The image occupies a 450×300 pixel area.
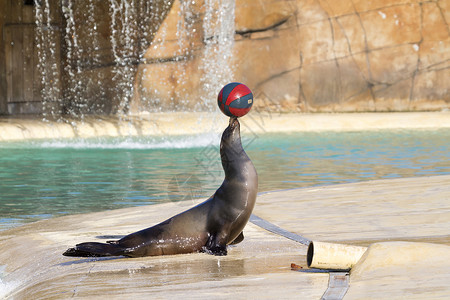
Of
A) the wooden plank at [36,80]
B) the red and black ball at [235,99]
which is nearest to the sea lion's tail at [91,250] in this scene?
the red and black ball at [235,99]

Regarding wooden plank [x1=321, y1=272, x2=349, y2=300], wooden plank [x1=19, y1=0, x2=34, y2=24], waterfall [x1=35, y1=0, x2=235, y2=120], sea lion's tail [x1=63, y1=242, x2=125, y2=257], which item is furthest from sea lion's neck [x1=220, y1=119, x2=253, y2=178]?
wooden plank [x1=19, y1=0, x2=34, y2=24]

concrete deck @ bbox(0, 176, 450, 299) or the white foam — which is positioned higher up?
concrete deck @ bbox(0, 176, 450, 299)

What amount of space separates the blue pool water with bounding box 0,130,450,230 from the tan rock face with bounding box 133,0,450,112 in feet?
7.38

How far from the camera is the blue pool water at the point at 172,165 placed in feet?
23.4

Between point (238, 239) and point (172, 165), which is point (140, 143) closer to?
point (172, 165)

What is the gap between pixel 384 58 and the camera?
15188 mm

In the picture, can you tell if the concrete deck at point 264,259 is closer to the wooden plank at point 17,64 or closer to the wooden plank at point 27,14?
the wooden plank at point 17,64

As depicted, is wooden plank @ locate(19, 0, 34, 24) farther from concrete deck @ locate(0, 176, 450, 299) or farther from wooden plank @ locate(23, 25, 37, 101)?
concrete deck @ locate(0, 176, 450, 299)

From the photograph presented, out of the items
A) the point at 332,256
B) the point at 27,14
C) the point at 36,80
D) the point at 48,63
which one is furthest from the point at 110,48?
the point at 332,256

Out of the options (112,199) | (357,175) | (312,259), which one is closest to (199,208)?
(312,259)

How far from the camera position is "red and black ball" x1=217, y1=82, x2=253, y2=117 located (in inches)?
157

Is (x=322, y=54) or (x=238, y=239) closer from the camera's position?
(x=238, y=239)

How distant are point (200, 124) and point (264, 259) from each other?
32.5ft

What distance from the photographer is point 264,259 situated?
3.78 metres
